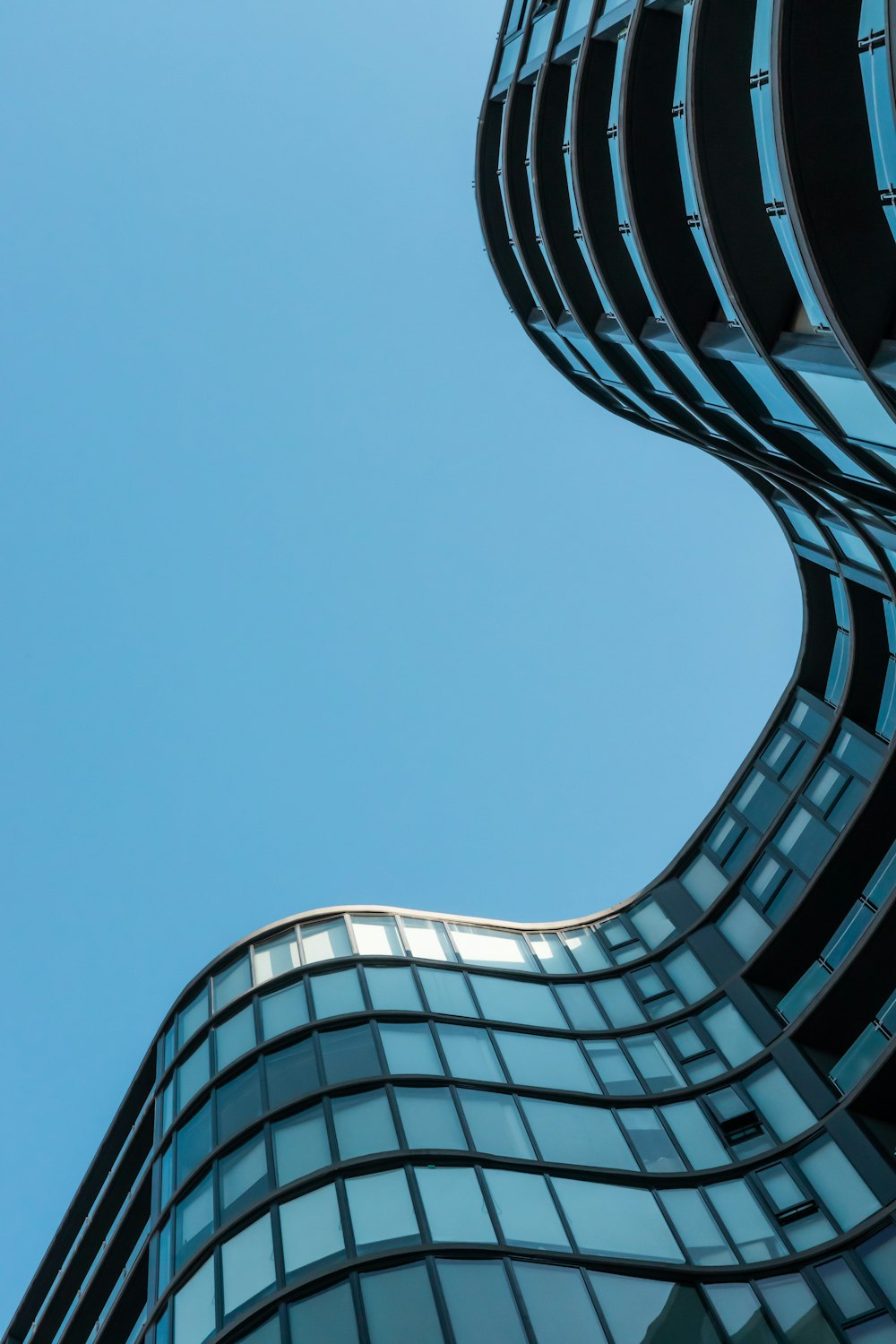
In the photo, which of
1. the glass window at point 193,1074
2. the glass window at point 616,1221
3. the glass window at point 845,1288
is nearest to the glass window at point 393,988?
the glass window at point 193,1074

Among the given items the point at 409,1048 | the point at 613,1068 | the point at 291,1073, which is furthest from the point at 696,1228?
the point at 291,1073

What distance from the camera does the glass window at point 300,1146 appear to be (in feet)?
67.7

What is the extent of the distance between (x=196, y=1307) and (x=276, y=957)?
9.88 meters

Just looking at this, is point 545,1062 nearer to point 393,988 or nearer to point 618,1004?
point 393,988

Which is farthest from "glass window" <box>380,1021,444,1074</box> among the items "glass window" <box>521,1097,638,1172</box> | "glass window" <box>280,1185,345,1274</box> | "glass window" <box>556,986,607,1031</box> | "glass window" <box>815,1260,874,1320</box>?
"glass window" <box>815,1260,874,1320</box>

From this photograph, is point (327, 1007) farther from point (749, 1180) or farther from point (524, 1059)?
point (749, 1180)

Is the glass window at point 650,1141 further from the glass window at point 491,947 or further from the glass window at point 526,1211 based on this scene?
the glass window at point 491,947

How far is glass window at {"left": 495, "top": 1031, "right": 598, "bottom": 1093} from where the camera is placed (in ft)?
81.8

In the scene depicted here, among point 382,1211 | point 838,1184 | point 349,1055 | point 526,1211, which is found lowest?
point 838,1184

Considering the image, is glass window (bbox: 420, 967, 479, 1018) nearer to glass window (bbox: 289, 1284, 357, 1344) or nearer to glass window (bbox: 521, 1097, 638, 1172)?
glass window (bbox: 521, 1097, 638, 1172)

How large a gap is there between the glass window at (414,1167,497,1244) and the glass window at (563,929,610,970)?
11.7m

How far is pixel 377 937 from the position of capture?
28750 millimetres

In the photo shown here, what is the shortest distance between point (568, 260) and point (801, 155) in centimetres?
1130

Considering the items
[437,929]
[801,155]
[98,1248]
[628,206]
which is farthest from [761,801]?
[98,1248]
